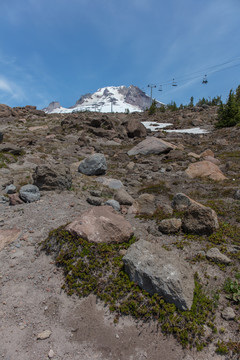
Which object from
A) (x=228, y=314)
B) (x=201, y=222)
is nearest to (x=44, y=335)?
(x=228, y=314)

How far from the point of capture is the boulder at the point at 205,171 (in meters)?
15.3

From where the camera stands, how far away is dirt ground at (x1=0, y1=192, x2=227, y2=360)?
4.43 meters

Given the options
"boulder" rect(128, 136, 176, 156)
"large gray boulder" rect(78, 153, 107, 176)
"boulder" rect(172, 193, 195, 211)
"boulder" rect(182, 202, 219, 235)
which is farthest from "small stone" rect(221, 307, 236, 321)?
"boulder" rect(128, 136, 176, 156)

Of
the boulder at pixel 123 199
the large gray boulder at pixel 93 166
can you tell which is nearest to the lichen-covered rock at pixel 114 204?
the boulder at pixel 123 199

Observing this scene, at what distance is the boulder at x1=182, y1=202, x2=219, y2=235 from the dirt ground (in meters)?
3.88

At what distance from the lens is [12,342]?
4559 millimetres

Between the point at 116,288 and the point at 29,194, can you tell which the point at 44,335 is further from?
the point at 29,194

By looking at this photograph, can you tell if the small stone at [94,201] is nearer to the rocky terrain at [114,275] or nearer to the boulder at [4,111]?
the rocky terrain at [114,275]

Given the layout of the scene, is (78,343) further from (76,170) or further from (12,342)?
(76,170)

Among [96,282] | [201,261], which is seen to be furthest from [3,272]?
[201,261]

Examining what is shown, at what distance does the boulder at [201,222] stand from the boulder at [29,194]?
6.95 m

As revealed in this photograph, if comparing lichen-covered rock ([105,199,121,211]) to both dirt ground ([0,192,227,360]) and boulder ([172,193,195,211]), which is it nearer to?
boulder ([172,193,195,211])

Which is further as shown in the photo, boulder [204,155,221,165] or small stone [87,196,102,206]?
boulder [204,155,221,165]

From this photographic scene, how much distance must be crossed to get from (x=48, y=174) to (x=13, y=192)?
1983mm
